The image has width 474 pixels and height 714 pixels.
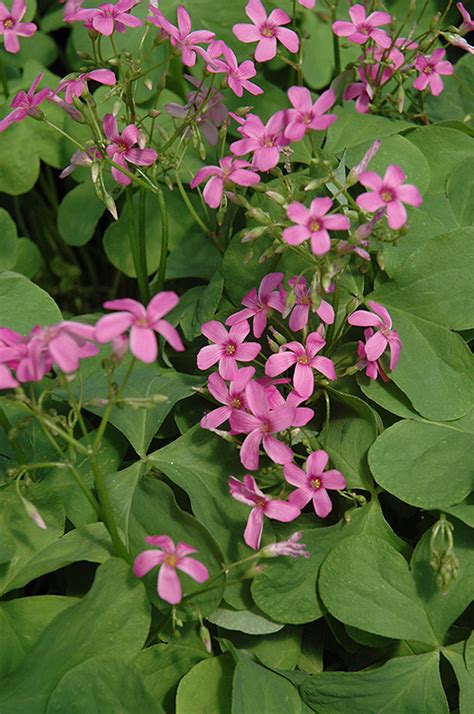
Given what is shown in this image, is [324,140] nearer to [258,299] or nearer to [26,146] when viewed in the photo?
[258,299]

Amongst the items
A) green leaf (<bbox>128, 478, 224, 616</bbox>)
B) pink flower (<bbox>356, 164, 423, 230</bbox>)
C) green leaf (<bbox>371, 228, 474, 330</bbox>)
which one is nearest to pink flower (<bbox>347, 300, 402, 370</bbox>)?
green leaf (<bbox>371, 228, 474, 330</bbox>)

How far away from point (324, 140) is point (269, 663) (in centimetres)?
101

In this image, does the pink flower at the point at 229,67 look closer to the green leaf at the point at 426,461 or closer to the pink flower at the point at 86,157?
the pink flower at the point at 86,157

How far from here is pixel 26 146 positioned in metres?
1.85

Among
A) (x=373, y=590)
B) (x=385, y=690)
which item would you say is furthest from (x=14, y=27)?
(x=385, y=690)

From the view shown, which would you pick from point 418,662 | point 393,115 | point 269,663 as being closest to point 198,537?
point 269,663

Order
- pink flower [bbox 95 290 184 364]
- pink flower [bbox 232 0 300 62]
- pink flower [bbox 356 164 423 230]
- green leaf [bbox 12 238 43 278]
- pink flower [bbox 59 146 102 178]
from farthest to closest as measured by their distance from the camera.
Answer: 1. green leaf [bbox 12 238 43 278]
2. pink flower [bbox 232 0 300 62]
3. pink flower [bbox 59 146 102 178]
4. pink flower [bbox 356 164 423 230]
5. pink flower [bbox 95 290 184 364]

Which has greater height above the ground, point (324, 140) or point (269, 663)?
point (324, 140)

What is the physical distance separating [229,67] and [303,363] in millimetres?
505

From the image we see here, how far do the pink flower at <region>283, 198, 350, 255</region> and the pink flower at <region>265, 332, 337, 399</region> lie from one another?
8.8 inches

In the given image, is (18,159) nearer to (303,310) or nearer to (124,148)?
(124,148)

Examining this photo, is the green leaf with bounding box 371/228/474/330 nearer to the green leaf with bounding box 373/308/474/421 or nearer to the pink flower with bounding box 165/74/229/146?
the green leaf with bounding box 373/308/474/421

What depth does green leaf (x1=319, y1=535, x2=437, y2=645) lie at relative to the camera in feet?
4.06

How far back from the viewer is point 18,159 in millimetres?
1848
